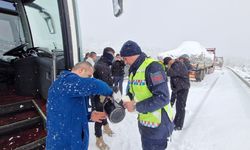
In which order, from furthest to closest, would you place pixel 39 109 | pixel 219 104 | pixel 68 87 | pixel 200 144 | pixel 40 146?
pixel 219 104
pixel 200 144
pixel 39 109
pixel 40 146
pixel 68 87

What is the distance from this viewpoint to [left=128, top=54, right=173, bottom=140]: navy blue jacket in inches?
97.1

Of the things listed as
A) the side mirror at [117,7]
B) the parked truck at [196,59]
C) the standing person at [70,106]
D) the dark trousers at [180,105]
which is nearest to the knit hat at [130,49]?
the side mirror at [117,7]

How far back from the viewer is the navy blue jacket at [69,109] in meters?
1.87

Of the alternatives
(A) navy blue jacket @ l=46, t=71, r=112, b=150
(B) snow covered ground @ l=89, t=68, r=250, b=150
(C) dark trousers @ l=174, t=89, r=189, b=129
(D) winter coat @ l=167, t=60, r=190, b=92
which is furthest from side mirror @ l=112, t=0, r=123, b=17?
(C) dark trousers @ l=174, t=89, r=189, b=129

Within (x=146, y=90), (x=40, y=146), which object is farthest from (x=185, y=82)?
(x=40, y=146)

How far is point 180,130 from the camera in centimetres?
538

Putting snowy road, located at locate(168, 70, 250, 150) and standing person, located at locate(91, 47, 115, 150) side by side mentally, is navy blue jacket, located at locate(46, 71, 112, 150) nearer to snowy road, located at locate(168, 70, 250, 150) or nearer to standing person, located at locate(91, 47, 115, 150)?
standing person, located at locate(91, 47, 115, 150)

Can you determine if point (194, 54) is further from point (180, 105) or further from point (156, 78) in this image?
point (156, 78)

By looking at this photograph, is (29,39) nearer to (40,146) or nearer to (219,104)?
(40,146)

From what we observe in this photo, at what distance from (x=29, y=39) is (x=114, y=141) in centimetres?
250

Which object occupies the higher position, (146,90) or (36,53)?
(36,53)

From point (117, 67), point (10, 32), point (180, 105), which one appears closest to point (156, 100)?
point (10, 32)

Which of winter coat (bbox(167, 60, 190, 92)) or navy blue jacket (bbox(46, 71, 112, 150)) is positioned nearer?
navy blue jacket (bbox(46, 71, 112, 150))

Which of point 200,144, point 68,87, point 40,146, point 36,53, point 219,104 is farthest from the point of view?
point 219,104
